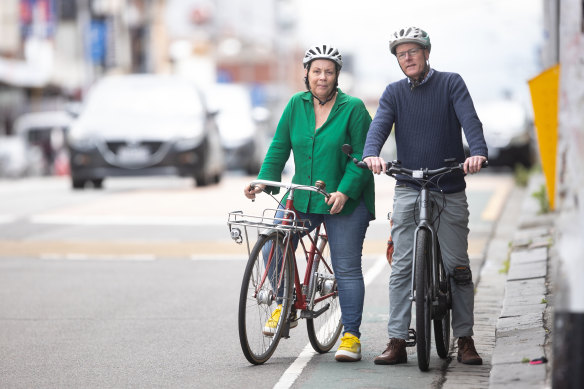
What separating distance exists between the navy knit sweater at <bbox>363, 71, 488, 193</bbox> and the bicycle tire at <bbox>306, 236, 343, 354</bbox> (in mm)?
765

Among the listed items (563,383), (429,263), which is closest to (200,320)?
(429,263)

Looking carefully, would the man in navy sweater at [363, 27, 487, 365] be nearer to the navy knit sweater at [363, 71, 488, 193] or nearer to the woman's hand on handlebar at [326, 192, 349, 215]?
the navy knit sweater at [363, 71, 488, 193]

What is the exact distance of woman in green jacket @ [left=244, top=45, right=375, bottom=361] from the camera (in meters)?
6.85

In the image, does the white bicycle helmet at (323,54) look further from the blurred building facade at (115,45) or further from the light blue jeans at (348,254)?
the blurred building facade at (115,45)

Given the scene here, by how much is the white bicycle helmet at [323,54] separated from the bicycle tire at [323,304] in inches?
40.9

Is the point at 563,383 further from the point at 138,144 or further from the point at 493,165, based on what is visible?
the point at 493,165

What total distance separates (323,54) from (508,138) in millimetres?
24839

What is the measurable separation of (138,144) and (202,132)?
1.13 meters

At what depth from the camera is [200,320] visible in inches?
338

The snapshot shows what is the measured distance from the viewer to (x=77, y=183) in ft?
71.8

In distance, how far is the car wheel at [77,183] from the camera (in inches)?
856

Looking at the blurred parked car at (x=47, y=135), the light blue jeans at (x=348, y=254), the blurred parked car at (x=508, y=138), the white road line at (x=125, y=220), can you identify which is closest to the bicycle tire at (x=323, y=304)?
the light blue jeans at (x=348, y=254)

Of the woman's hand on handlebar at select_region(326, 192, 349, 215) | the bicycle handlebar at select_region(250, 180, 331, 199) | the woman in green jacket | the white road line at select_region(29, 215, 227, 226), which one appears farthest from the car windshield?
the woman's hand on handlebar at select_region(326, 192, 349, 215)

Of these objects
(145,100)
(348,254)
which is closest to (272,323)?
(348,254)
